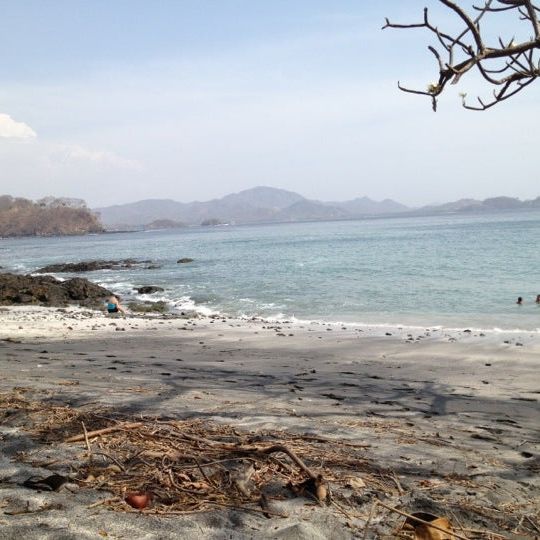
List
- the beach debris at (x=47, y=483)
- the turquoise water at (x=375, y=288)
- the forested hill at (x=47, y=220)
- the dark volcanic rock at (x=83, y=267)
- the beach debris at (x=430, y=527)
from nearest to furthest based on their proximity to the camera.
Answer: the beach debris at (x=430, y=527)
the beach debris at (x=47, y=483)
the turquoise water at (x=375, y=288)
the dark volcanic rock at (x=83, y=267)
the forested hill at (x=47, y=220)

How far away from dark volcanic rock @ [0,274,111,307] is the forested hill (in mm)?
148922

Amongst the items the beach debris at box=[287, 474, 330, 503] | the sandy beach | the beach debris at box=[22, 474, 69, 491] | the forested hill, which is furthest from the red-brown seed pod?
the forested hill

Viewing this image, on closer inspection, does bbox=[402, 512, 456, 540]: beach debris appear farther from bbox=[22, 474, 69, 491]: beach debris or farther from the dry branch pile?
bbox=[22, 474, 69, 491]: beach debris

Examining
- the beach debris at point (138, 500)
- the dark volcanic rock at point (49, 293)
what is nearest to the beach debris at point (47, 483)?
the beach debris at point (138, 500)

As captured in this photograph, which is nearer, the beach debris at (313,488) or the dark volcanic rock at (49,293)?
the beach debris at (313,488)

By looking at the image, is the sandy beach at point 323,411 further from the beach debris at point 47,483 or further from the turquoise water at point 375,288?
the turquoise water at point 375,288

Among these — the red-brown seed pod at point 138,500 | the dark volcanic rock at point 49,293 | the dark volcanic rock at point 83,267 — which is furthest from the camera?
the dark volcanic rock at point 83,267

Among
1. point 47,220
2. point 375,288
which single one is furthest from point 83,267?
point 47,220

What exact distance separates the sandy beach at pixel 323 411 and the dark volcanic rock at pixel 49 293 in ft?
31.9

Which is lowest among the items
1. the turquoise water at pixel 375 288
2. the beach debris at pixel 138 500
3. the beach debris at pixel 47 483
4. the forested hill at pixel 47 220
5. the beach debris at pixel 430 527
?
the turquoise water at pixel 375 288

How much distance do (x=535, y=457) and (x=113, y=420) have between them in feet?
11.0

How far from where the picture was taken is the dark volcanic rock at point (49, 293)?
2089 centimetres

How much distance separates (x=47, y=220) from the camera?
166m

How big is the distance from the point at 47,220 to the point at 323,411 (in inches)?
7068
